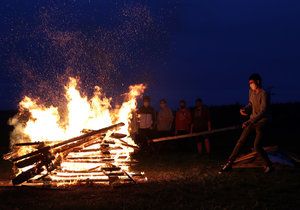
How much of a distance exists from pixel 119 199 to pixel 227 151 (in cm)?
911

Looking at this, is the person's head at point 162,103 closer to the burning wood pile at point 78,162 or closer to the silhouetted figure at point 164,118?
the silhouetted figure at point 164,118

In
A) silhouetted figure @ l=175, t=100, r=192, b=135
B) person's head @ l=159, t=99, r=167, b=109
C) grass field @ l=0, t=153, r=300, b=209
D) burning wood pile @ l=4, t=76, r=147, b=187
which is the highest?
person's head @ l=159, t=99, r=167, b=109

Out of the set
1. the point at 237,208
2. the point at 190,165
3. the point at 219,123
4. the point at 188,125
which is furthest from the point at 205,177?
the point at 219,123

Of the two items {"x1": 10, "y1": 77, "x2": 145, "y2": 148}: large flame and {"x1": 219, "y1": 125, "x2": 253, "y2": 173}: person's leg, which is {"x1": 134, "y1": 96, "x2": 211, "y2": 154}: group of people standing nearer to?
{"x1": 10, "y1": 77, "x2": 145, "y2": 148}: large flame

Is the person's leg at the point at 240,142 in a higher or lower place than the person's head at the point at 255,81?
lower

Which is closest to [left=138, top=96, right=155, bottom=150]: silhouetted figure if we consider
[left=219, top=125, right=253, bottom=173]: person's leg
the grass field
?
the grass field

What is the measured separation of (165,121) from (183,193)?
307 inches

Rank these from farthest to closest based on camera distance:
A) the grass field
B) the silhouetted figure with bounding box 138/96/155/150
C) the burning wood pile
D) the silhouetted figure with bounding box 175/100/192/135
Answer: the silhouetted figure with bounding box 175/100/192/135
the silhouetted figure with bounding box 138/96/155/150
the burning wood pile
the grass field

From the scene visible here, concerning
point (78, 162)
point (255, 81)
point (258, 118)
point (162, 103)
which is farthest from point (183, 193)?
point (162, 103)

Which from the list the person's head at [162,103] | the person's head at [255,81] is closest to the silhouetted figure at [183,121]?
the person's head at [162,103]

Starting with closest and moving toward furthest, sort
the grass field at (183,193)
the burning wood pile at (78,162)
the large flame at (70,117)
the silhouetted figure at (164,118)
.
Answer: the grass field at (183,193), the burning wood pile at (78,162), the large flame at (70,117), the silhouetted figure at (164,118)

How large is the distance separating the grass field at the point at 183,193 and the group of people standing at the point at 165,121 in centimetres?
441

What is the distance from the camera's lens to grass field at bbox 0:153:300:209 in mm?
7867

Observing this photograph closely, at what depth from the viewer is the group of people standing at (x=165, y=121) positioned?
52.5ft
